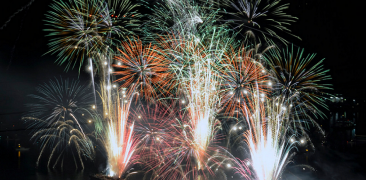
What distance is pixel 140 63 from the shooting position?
11805 millimetres

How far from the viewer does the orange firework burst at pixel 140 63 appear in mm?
11266

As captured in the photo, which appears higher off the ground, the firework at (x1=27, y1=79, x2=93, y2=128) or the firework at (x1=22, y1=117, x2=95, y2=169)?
the firework at (x1=27, y1=79, x2=93, y2=128)

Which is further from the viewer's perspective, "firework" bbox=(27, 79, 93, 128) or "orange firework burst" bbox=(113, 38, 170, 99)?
"firework" bbox=(27, 79, 93, 128)

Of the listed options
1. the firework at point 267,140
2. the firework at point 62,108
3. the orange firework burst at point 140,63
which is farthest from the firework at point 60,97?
the firework at point 267,140

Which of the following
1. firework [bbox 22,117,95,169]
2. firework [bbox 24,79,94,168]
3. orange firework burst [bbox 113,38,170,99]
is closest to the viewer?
orange firework burst [bbox 113,38,170,99]

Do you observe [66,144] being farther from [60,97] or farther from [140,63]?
[140,63]

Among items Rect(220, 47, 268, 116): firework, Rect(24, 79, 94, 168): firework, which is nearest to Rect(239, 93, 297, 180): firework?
Rect(220, 47, 268, 116): firework

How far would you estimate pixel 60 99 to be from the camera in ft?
59.5

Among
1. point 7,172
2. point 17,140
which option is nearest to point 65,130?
point 17,140

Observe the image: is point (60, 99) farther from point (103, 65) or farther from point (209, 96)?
point (209, 96)

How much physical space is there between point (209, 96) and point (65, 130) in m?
21.0

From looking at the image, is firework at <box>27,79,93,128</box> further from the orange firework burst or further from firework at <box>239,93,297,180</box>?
firework at <box>239,93,297,180</box>

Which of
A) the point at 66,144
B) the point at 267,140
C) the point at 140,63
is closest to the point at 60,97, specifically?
the point at 66,144

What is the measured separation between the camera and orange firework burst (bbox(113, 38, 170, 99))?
37.0 ft
